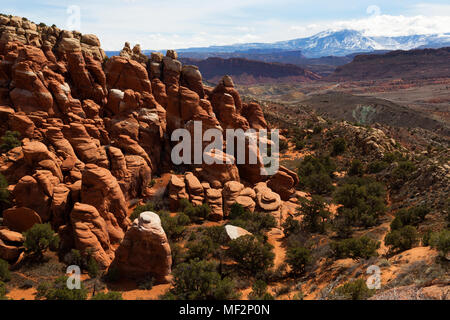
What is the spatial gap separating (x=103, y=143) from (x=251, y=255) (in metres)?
23.3

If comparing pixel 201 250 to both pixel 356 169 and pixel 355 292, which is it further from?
pixel 356 169

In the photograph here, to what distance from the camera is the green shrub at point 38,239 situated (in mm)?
19688

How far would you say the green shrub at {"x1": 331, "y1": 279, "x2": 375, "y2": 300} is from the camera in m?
13.5

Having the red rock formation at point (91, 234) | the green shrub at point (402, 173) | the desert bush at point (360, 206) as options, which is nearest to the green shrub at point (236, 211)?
the desert bush at point (360, 206)

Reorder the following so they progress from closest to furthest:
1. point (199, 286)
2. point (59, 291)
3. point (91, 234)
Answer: point (59, 291)
point (199, 286)
point (91, 234)

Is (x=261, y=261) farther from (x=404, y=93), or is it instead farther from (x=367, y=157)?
(x=404, y=93)

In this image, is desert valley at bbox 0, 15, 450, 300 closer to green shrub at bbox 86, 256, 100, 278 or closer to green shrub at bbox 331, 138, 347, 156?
green shrub at bbox 86, 256, 100, 278

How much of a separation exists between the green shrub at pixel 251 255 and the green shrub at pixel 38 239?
1333cm

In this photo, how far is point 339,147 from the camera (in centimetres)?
4884

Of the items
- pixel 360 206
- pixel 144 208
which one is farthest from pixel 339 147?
pixel 144 208

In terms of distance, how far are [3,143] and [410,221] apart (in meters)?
38.6

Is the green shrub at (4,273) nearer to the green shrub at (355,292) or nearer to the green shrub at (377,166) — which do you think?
the green shrub at (355,292)

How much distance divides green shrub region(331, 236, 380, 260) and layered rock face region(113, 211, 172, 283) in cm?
1204

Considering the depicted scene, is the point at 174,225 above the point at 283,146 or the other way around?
the other way around
